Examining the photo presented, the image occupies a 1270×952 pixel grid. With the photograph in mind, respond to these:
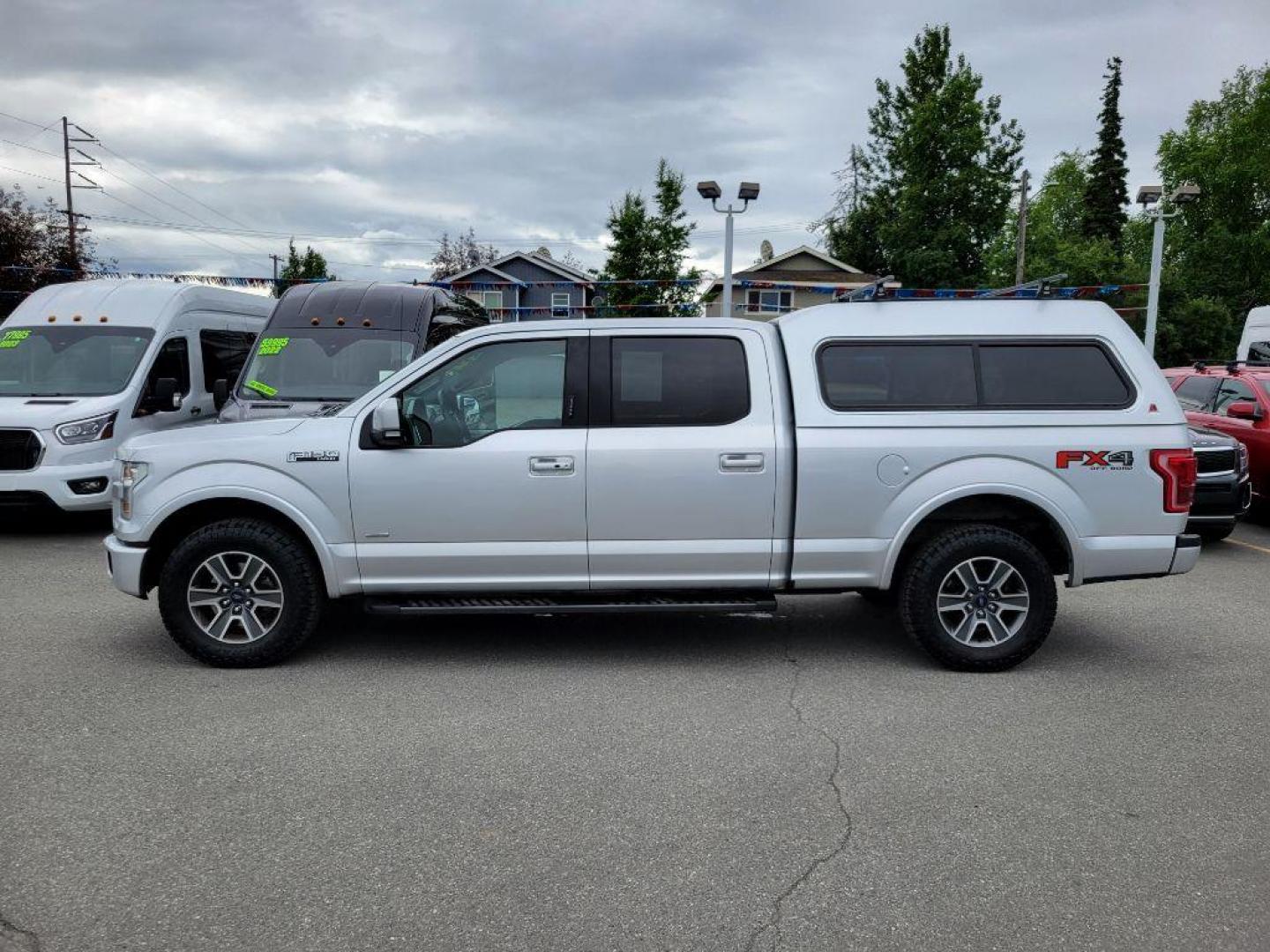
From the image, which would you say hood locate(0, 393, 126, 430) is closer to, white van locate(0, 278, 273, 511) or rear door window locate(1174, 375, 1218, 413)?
white van locate(0, 278, 273, 511)

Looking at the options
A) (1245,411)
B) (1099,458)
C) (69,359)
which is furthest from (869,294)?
(69,359)

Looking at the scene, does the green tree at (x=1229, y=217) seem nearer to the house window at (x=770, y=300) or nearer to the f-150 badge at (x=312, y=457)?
the house window at (x=770, y=300)

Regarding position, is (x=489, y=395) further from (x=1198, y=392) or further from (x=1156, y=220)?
(x=1156, y=220)

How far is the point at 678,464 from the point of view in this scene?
5344 millimetres

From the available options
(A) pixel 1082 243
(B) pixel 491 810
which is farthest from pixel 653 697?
(A) pixel 1082 243

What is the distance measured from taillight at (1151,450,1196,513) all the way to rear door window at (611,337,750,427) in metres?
2.21

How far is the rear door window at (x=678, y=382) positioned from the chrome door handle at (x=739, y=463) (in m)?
0.21

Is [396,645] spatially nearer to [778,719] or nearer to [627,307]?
[778,719]

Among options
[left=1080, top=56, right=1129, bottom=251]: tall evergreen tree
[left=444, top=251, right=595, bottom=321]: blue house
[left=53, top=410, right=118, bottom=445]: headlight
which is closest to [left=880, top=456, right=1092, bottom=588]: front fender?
[left=53, top=410, right=118, bottom=445]: headlight

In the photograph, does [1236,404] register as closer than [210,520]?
No

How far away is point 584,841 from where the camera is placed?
3.48m

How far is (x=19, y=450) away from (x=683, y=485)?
704 centimetres

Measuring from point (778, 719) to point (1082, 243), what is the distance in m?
58.4

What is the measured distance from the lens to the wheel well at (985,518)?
18.2 ft
